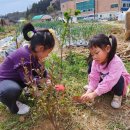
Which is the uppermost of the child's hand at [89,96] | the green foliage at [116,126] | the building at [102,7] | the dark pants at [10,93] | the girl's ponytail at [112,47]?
the girl's ponytail at [112,47]

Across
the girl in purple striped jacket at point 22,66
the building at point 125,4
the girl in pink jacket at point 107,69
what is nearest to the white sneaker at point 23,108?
the girl in purple striped jacket at point 22,66

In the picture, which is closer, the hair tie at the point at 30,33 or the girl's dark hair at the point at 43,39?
the girl's dark hair at the point at 43,39

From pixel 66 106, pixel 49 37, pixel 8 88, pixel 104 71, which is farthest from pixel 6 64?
pixel 104 71

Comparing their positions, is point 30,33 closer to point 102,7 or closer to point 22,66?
point 22,66

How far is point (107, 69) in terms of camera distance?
257 centimetres

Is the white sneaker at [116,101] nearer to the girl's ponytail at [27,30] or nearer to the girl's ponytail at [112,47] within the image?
the girl's ponytail at [112,47]

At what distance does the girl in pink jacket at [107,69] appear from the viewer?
2.41 metres

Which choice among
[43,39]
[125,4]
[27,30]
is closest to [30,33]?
[27,30]

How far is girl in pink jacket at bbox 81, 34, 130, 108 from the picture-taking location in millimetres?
2406

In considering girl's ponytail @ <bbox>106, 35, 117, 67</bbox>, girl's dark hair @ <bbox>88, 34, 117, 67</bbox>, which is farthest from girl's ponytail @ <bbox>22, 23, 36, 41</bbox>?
girl's ponytail @ <bbox>106, 35, 117, 67</bbox>

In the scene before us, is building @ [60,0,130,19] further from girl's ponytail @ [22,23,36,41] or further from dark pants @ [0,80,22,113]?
dark pants @ [0,80,22,113]

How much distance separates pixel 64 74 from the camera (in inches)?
144

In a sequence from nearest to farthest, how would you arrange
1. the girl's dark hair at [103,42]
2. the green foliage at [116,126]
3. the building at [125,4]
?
the green foliage at [116,126]
the girl's dark hair at [103,42]
the building at [125,4]

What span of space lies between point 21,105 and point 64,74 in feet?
4.32
